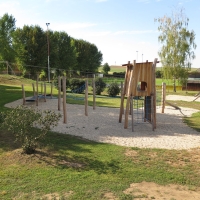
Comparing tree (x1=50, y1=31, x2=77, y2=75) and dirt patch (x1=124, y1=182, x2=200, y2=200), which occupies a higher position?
tree (x1=50, y1=31, x2=77, y2=75)

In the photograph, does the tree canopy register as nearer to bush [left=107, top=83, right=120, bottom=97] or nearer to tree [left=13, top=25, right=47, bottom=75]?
tree [left=13, top=25, right=47, bottom=75]

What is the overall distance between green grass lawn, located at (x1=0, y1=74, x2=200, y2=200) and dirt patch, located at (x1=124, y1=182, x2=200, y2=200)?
158 mm

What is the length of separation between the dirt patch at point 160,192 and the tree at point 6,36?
3775 cm

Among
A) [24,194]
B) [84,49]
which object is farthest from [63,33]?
[24,194]

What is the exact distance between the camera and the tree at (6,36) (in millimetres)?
39697

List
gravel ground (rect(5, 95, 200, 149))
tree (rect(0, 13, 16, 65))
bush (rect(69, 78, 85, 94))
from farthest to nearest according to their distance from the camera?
tree (rect(0, 13, 16, 65)) < bush (rect(69, 78, 85, 94)) < gravel ground (rect(5, 95, 200, 149))

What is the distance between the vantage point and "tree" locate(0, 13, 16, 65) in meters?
39.7

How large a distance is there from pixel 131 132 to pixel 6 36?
3817cm

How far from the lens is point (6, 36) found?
42781 millimetres

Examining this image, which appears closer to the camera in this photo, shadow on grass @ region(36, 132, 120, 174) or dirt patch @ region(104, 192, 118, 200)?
dirt patch @ region(104, 192, 118, 200)

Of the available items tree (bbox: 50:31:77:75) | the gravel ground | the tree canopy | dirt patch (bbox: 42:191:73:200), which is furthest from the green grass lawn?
tree (bbox: 50:31:77:75)

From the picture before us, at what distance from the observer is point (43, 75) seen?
54.0 m

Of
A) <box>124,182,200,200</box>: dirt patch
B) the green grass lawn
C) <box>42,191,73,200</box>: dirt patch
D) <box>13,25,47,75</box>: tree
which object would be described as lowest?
<box>124,182,200,200</box>: dirt patch

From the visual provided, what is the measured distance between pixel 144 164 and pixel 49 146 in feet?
12.1
